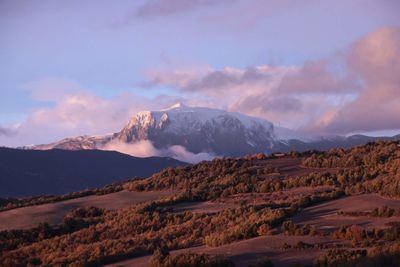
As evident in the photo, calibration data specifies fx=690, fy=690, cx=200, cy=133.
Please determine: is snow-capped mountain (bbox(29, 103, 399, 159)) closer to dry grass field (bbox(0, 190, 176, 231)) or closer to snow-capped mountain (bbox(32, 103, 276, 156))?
snow-capped mountain (bbox(32, 103, 276, 156))

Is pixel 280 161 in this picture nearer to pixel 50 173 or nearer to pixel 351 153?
pixel 351 153

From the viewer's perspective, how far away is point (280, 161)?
149 feet

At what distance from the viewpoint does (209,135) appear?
110812 millimetres

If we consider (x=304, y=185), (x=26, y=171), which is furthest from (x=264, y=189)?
(x=26, y=171)

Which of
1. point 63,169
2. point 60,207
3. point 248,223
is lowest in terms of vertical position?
point 248,223

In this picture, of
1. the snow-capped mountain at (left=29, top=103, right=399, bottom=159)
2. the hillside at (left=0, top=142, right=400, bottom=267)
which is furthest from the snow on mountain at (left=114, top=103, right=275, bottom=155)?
the hillside at (left=0, top=142, right=400, bottom=267)

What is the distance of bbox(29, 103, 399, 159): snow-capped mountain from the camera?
109000mm

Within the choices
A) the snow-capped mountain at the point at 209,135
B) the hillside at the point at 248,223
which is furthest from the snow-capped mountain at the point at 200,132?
the hillside at the point at 248,223

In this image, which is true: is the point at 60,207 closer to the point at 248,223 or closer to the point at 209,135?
the point at 248,223

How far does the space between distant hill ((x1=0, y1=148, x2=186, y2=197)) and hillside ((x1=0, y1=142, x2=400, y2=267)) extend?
142 feet

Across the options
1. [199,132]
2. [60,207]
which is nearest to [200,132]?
[199,132]

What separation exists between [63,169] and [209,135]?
28.4 metres

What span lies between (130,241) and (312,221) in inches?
268

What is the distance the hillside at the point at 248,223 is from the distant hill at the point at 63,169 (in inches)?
1703
